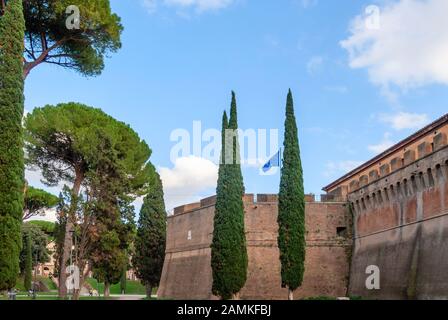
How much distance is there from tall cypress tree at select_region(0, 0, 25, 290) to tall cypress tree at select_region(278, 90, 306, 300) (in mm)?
12964

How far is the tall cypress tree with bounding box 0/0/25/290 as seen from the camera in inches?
591

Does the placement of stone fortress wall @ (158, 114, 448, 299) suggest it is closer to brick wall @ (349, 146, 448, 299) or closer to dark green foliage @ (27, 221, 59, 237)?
brick wall @ (349, 146, 448, 299)

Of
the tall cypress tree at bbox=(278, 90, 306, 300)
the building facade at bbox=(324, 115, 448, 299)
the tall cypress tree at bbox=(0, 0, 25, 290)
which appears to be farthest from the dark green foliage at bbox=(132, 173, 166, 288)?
the tall cypress tree at bbox=(0, 0, 25, 290)

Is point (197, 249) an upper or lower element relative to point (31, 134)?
lower

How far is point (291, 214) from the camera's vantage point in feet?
83.3

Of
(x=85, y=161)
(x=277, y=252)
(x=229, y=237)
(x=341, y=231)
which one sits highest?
(x=85, y=161)

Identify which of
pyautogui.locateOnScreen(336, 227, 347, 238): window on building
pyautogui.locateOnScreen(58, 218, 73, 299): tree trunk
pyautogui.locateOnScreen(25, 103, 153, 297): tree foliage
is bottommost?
pyautogui.locateOnScreen(58, 218, 73, 299): tree trunk

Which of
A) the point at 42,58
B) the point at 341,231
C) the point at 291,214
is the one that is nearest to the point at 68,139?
the point at 42,58

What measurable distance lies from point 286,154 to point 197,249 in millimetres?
10098

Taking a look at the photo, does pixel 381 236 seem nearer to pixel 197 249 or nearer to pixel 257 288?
pixel 257 288

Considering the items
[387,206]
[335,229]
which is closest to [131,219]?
[335,229]

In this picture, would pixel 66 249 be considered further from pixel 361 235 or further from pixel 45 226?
pixel 45 226

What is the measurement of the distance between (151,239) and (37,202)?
1368 centimetres

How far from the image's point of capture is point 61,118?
3117cm
